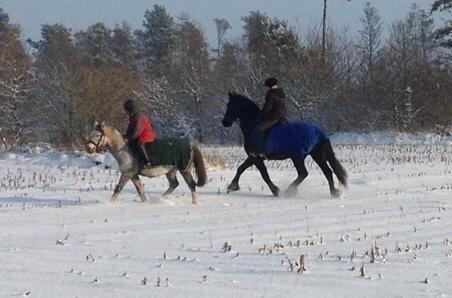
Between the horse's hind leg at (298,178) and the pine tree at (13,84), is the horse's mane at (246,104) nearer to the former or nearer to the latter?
the horse's hind leg at (298,178)

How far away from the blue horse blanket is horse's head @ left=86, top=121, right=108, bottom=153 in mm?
3000

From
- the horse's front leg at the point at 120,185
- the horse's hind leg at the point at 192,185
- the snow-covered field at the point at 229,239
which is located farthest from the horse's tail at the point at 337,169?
the horse's front leg at the point at 120,185

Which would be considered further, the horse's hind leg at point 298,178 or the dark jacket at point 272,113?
the dark jacket at point 272,113

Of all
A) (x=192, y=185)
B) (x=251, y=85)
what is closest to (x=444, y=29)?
(x=251, y=85)

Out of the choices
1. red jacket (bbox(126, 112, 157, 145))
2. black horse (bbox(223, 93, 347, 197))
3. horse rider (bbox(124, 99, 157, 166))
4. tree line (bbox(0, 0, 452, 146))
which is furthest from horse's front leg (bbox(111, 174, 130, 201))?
tree line (bbox(0, 0, 452, 146))

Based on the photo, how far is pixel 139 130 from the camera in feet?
42.1

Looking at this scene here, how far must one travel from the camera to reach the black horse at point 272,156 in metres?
13.7

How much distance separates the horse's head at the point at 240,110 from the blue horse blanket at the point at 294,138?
2.13 ft

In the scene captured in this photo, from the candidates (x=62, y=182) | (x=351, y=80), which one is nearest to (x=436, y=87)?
(x=351, y=80)

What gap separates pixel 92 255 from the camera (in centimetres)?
766

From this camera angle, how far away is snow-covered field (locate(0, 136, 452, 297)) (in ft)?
19.7

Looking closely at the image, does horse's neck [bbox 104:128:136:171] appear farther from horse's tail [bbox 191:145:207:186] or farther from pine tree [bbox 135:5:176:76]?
pine tree [bbox 135:5:176:76]

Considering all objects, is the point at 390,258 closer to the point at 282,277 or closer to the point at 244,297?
the point at 282,277

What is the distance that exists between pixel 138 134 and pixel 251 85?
36036mm
